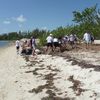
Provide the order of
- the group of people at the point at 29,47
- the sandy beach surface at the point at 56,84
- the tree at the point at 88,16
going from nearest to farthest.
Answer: the sandy beach surface at the point at 56,84 → the group of people at the point at 29,47 → the tree at the point at 88,16

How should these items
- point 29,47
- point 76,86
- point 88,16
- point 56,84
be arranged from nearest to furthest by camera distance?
point 76,86 → point 56,84 → point 29,47 → point 88,16

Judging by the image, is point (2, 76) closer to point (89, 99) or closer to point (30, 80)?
point (30, 80)

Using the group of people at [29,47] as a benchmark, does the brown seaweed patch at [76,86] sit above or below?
below

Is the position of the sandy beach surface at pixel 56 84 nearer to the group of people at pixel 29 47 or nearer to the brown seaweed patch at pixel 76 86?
the brown seaweed patch at pixel 76 86

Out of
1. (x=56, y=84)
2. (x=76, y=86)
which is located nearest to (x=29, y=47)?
(x=56, y=84)

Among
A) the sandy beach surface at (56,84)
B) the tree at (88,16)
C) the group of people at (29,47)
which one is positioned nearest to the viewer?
the sandy beach surface at (56,84)

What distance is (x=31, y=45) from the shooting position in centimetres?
3133

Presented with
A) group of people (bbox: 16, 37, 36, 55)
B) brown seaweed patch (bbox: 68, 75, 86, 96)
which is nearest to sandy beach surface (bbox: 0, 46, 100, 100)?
brown seaweed patch (bbox: 68, 75, 86, 96)

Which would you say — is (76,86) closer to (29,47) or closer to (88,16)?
(29,47)

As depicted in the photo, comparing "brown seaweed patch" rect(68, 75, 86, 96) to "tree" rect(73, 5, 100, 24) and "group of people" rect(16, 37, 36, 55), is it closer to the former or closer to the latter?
"group of people" rect(16, 37, 36, 55)

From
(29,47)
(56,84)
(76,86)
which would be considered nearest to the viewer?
(76,86)

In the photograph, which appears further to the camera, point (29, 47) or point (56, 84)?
point (29, 47)

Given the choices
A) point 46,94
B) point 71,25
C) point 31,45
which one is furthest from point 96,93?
point 71,25

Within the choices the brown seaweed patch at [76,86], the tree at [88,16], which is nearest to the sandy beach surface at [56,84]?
the brown seaweed patch at [76,86]
